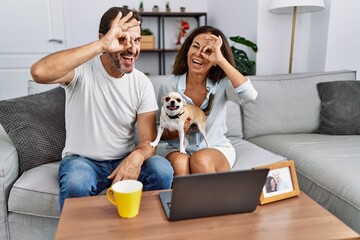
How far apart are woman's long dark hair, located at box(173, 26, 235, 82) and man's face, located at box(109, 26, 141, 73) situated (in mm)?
368

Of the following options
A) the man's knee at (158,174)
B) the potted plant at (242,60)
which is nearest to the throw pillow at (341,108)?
the potted plant at (242,60)

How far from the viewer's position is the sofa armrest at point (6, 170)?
132 cm

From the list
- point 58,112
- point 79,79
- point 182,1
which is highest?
point 182,1

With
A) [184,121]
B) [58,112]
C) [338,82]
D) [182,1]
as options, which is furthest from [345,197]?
[182,1]

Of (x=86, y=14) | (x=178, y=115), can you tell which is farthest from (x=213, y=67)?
(x=86, y=14)

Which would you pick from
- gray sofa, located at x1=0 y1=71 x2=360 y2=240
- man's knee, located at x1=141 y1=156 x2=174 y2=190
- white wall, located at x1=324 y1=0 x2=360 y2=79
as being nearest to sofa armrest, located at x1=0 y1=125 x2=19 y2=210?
gray sofa, located at x1=0 y1=71 x2=360 y2=240

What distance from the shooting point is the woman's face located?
4.84 feet

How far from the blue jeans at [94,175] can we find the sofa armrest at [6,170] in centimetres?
27

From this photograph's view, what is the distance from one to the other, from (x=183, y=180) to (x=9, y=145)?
1.13 metres

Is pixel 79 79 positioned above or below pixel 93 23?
below

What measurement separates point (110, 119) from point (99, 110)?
2.5 inches

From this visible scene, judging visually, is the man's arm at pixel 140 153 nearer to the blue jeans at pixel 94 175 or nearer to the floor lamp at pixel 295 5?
the blue jeans at pixel 94 175

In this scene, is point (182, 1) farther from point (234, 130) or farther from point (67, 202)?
point (67, 202)

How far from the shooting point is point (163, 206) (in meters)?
0.95
